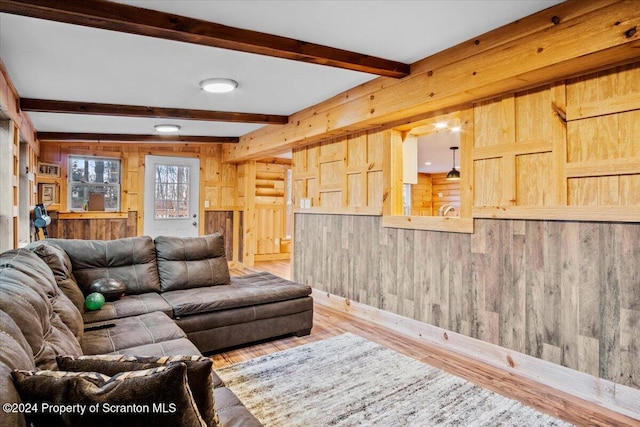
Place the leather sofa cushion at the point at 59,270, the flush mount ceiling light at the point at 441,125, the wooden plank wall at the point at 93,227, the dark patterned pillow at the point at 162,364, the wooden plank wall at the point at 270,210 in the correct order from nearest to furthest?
the dark patterned pillow at the point at 162,364 < the leather sofa cushion at the point at 59,270 < the flush mount ceiling light at the point at 441,125 < the wooden plank wall at the point at 93,227 < the wooden plank wall at the point at 270,210

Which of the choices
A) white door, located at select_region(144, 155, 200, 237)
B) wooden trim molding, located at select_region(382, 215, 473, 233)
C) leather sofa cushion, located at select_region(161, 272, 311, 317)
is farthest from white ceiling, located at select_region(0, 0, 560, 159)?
white door, located at select_region(144, 155, 200, 237)

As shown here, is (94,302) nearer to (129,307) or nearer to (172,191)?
(129,307)

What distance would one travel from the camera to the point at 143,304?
294 centimetres

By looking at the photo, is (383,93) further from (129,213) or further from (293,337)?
(129,213)

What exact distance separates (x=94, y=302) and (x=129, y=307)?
24cm

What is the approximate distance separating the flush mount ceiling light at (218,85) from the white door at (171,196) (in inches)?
149

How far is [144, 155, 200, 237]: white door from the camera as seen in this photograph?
6855 millimetres

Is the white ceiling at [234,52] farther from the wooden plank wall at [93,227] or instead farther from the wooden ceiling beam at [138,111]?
the wooden plank wall at [93,227]

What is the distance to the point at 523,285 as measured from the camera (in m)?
2.80

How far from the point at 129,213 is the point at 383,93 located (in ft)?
17.2

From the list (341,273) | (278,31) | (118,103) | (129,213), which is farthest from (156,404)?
(129,213)

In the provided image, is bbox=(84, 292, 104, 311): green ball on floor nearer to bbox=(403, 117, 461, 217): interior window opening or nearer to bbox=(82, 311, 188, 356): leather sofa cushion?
bbox=(82, 311, 188, 356): leather sofa cushion

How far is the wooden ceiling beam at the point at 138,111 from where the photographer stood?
13.0 ft

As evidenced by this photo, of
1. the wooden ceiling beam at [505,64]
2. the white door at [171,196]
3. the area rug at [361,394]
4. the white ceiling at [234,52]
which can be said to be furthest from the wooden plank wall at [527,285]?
the white door at [171,196]
